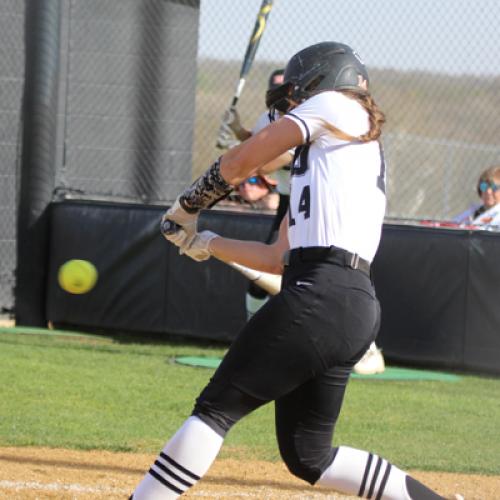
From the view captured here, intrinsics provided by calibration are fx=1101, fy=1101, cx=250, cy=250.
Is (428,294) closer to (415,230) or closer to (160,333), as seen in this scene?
(415,230)

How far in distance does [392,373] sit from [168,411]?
2746 millimetres

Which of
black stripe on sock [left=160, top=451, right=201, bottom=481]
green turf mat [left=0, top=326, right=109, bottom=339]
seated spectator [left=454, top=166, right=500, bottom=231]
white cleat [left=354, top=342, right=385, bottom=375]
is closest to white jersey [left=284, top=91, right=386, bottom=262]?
black stripe on sock [left=160, top=451, right=201, bottom=481]

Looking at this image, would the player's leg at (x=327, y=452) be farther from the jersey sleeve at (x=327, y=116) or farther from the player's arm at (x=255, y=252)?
the jersey sleeve at (x=327, y=116)

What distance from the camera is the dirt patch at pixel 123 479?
486 centimetres

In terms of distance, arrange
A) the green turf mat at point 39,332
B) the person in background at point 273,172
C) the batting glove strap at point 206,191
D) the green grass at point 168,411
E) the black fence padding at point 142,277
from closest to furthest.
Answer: the batting glove strap at point 206,191 → the green grass at point 168,411 → the person in background at point 273,172 → the black fence padding at point 142,277 → the green turf mat at point 39,332

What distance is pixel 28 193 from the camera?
36.0 feet

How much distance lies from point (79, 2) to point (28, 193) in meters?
2.35

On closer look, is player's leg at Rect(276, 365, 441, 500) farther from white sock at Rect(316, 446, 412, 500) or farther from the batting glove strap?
the batting glove strap

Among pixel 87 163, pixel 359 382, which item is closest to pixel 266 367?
pixel 359 382

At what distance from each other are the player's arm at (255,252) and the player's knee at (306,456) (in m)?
0.65

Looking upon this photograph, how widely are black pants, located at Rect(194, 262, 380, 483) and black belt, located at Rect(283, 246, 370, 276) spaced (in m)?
0.02

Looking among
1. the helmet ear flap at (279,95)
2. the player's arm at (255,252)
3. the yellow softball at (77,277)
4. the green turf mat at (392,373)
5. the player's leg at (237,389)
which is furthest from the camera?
the green turf mat at (392,373)

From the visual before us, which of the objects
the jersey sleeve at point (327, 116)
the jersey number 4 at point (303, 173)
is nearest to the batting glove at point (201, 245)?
the jersey number 4 at point (303, 173)

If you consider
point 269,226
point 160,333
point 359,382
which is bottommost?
point 160,333
